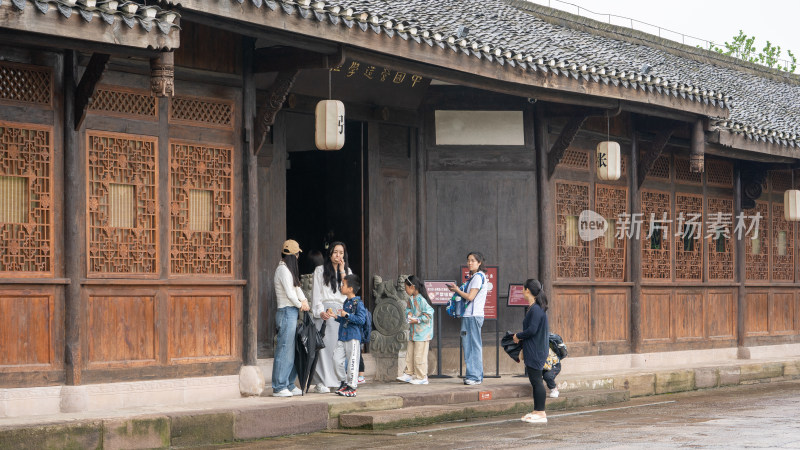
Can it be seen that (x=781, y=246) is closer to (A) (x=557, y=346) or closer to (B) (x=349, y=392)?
(A) (x=557, y=346)

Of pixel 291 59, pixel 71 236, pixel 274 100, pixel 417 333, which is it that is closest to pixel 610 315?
pixel 417 333

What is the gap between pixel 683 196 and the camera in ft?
66.2

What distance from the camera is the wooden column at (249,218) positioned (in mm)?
12953

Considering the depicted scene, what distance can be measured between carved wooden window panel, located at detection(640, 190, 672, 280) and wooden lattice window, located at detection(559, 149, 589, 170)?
1728 mm

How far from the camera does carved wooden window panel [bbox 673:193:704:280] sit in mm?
20000

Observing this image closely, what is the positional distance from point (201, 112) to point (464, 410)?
4457 mm

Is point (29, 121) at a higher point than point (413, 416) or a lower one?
higher

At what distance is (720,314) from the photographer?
21047mm

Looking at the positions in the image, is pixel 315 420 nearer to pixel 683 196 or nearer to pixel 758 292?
pixel 683 196

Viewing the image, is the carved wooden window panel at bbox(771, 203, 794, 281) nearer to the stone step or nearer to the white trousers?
the stone step

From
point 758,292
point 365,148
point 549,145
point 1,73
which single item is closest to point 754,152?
point 758,292

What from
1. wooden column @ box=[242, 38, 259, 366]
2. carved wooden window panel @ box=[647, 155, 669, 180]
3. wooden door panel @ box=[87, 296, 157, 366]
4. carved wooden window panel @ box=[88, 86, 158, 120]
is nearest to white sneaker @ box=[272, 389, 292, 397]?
wooden column @ box=[242, 38, 259, 366]

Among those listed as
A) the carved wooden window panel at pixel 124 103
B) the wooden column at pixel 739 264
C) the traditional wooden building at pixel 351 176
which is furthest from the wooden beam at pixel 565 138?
the carved wooden window panel at pixel 124 103

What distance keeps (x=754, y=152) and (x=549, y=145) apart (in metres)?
5.11
